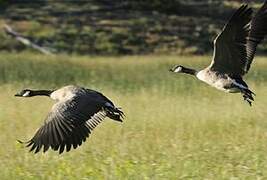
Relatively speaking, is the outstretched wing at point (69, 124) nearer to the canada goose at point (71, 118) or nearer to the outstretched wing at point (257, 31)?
the canada goose at point (71, 118)

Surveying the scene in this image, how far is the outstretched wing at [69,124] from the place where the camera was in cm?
774

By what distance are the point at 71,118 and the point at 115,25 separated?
26.6 meters

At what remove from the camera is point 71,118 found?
26.2 ft

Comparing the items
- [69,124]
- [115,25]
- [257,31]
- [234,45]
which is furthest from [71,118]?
[115,25]

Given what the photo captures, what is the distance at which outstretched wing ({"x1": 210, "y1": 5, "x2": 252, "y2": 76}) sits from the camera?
9.16 meters

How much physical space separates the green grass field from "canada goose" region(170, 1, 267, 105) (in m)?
0.71

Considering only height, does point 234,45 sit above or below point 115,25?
above

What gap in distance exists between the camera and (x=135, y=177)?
7625 millimetres

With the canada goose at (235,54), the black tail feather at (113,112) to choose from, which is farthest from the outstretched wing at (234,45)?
the black tail feather at (113,112)

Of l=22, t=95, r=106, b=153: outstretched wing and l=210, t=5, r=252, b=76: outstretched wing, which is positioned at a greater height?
l=210, t=5, r=252, b=76: outstretched wing

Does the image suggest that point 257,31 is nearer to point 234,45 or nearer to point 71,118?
point 234,45

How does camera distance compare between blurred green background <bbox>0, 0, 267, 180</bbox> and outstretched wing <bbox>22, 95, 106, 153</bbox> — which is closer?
outstretched wing <bbox>22, 95, 106, 153</bbox>

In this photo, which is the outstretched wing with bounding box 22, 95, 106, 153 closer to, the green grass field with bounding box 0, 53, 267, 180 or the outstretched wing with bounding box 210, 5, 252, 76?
the green grass field with bounding box 0, 53, 267, 180

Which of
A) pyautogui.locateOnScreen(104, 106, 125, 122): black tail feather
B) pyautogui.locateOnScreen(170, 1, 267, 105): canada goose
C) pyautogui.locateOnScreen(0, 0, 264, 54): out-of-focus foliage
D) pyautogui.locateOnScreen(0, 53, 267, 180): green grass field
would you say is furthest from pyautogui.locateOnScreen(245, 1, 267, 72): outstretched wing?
pyautogui.locateOnScreen(0, 0, 264, 54): out-of-focus foliage
